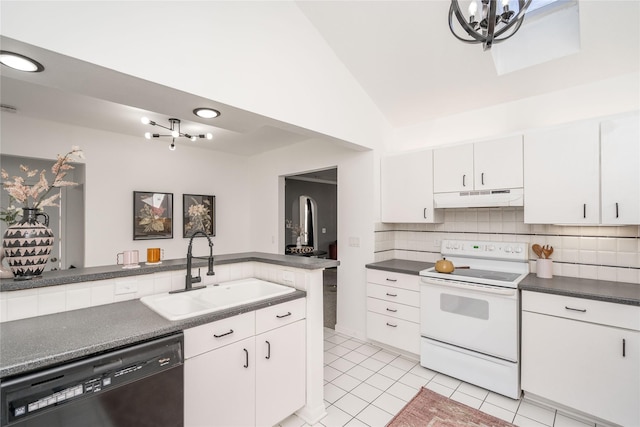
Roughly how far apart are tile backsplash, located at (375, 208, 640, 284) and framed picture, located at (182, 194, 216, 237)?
116 inches

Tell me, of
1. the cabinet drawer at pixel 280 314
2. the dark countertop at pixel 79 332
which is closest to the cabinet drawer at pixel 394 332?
the cabinet drawer at pixel 280 314

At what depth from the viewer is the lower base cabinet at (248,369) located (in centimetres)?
155

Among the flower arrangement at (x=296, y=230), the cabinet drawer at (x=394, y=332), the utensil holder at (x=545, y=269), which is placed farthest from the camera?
the flower arrangement at (x=296, y=230)

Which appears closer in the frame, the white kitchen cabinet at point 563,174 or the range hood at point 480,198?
the white kitchen cabinet at point 563,174

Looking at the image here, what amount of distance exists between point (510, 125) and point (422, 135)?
0.92 meters

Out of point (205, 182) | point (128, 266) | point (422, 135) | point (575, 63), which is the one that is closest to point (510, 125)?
point (575, 63)

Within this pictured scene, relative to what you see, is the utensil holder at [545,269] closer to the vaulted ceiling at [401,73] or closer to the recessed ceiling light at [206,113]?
the vaulted ceiling at [401,73]

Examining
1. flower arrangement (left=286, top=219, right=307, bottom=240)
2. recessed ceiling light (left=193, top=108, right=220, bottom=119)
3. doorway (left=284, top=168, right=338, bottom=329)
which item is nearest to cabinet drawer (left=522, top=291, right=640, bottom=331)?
recessed ceiling light (left=193, top=108, right=220, bottom=119)

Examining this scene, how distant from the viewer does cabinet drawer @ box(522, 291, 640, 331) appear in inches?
76.6

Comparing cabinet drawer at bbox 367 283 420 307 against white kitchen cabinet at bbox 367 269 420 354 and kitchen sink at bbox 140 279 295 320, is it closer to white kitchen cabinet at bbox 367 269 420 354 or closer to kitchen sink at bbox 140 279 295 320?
white kitchen cabinet at bbox 367 269 420 354

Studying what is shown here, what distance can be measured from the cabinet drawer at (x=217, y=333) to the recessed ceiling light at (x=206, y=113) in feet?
4.75

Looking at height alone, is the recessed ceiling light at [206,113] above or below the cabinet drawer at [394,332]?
above

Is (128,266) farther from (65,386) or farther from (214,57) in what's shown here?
(214,57)

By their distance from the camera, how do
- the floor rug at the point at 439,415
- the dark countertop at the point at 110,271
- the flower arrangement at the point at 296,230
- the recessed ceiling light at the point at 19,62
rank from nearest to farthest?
the recessed ceiling light at the point at 19,62, the dark countertop at the point at 110,271, the floor rug at the point at 439,415, the flower arrangement at the point at 296,230
